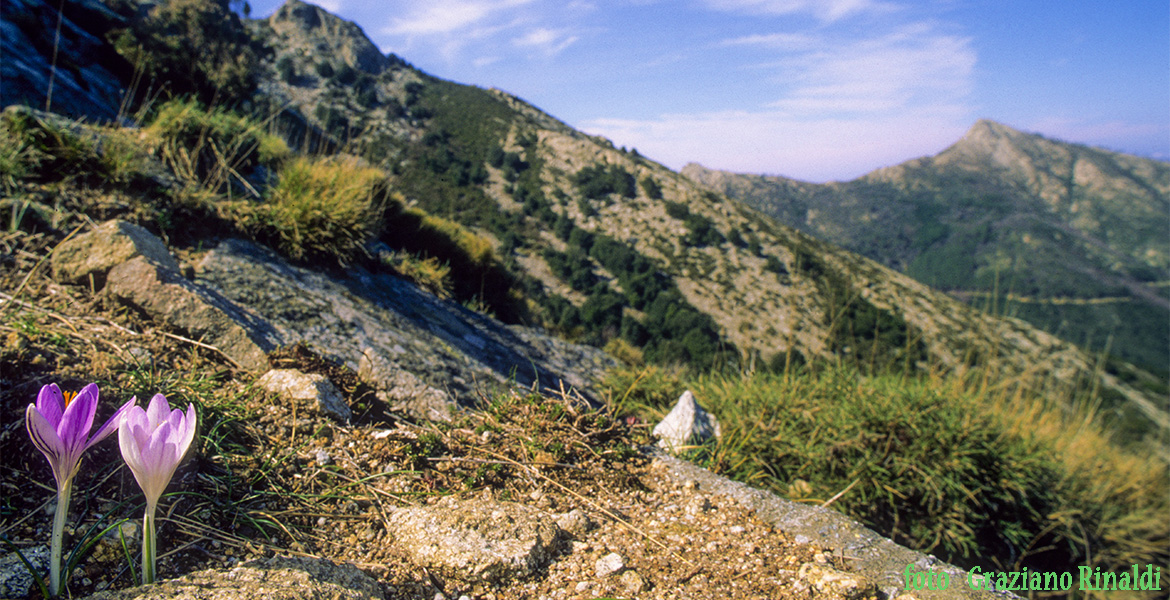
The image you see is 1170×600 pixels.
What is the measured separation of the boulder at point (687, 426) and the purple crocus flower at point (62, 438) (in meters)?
2.33

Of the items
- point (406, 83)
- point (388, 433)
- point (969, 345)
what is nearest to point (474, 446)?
point (388, 433)

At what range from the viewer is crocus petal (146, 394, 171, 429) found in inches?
38.4

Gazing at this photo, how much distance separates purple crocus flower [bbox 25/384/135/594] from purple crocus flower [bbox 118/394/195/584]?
0.04m

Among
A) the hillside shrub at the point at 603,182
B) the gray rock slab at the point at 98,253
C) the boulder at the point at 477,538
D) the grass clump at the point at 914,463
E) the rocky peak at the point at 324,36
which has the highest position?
the rocky peak at the point at 324,36

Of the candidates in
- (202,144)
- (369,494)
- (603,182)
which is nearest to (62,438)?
(369,494)

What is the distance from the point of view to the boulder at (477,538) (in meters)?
1.41

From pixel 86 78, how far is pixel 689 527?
26.8ft

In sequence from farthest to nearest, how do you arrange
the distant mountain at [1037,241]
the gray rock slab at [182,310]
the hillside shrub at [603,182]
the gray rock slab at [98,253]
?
the distant mountain at [1037,241] → the hillside shrub at [603,182] → the gray rock slab at [98,253] → the gray rock slab at [182,310]

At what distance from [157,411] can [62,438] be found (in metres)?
0.14

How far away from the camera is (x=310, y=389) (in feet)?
6.65

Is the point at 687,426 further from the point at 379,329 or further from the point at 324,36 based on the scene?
the point at 324,36

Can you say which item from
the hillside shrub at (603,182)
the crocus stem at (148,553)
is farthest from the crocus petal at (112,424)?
the hillside shrub at (603,182)

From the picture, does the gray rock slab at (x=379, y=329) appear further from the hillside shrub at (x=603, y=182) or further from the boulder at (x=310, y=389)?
the hillside shrub at (x=603, y=182)

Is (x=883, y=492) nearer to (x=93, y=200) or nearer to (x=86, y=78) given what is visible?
(x=93, y=200)
